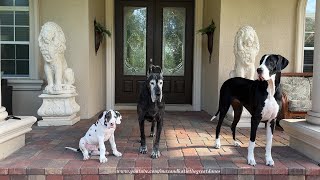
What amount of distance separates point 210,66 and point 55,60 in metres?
2.96

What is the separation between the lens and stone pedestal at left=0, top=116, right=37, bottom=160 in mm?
3084

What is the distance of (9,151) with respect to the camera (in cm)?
321

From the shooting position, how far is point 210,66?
A: 6.13 m

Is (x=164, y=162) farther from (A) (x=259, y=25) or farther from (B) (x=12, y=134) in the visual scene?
(A) (x=259, y=25)

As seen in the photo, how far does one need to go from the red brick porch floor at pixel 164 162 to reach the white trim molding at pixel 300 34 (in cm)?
220

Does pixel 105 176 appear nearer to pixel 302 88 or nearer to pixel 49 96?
pixel 49 96

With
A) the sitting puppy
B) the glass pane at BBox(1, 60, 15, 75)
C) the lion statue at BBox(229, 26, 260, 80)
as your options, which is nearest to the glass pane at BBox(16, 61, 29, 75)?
the glass pane at BBox(1, 60, 15, 75)

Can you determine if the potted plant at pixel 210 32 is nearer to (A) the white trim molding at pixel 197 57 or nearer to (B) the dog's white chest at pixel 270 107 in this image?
(A) the white trim molding at pixel 197 57

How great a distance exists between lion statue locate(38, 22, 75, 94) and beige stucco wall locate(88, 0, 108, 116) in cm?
65

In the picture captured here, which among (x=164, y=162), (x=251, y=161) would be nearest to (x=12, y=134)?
(x=164, y=162)


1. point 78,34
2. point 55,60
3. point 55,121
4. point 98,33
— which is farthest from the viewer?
point 98,33

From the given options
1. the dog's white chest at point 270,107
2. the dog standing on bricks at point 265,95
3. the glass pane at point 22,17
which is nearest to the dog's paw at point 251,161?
the dog standing on bricks at point 265,95

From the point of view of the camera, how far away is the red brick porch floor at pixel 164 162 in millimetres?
2777

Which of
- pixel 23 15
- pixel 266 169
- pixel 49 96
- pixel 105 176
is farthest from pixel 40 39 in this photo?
pixel 266 169
